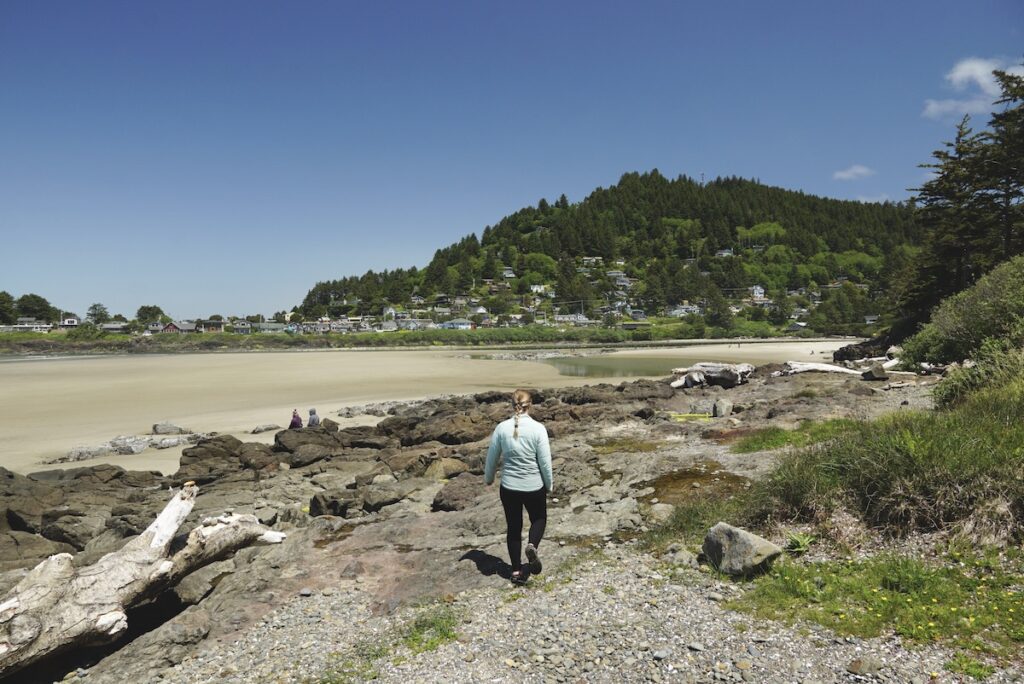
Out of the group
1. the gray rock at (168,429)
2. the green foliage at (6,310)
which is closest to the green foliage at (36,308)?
the green foliage at (6,310)

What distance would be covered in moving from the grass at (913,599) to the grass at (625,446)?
8.06 metres

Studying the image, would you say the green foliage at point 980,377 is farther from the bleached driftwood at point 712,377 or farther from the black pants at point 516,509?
the bleached driftwood at point 712,377

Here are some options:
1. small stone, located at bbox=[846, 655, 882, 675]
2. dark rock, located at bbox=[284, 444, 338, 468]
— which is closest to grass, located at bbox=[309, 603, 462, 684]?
small stone, located at bbox=[846, 655, 882, 675]

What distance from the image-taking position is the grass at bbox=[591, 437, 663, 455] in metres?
13.8

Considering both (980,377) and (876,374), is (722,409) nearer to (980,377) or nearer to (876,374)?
(980,377)

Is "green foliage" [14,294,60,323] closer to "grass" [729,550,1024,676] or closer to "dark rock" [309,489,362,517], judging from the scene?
"dark rock" [309,489,362,517]

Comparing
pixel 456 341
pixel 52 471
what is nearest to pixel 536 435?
pixel 52 471

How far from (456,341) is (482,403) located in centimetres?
9501

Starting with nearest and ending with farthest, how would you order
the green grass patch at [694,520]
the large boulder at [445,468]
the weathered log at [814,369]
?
the green grass patch at [694,520], the large boulder at [445,468], the weathered log at [814,369]

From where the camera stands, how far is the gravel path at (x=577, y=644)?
4.22 metres

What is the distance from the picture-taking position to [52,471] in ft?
55.3

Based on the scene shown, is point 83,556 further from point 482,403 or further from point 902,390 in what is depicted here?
point 902,390

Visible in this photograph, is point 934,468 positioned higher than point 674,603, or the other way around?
point 934,468

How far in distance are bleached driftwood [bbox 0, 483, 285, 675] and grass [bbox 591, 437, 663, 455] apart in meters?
9.49
